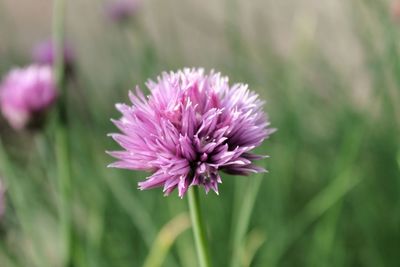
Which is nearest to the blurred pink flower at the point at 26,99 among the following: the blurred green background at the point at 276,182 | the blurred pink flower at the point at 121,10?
the blurred green background at the point at 276,182

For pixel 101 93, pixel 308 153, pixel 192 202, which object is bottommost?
pixel 192 202

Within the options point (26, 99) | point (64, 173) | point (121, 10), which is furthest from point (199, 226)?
point (121, 10)

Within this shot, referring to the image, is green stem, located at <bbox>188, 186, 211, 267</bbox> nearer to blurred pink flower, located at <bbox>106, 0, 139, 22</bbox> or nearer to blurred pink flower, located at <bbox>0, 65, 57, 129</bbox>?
blurred pink flower, located at <bbox>0, 65, 57, 129</bbox>

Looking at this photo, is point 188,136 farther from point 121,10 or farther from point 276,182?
point 121,10

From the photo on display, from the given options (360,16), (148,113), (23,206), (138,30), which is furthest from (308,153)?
(148,113)

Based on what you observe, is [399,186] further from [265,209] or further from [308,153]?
[308,153]
